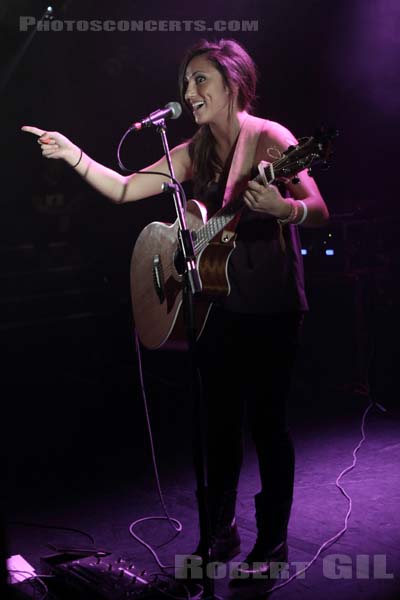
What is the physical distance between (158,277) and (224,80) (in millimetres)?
873

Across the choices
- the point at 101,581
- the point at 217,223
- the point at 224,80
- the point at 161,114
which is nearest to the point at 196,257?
the point at 217,223

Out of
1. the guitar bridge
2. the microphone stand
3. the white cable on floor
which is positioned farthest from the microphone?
the white cable on floor

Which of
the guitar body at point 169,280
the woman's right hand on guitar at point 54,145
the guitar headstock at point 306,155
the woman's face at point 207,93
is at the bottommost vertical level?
the guitar body at point 169,280

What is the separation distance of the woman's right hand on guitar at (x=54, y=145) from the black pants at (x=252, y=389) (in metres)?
0.90

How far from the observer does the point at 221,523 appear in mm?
3428

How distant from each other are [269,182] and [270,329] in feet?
1.99

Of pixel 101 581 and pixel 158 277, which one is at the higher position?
pixel 158 277

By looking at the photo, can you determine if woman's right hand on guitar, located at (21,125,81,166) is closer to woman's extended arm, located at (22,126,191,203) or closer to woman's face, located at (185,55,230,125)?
woman's extended arm, located at (22,126,191,203)

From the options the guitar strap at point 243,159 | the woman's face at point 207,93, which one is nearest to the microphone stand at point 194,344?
the guitar strap at point 243,159

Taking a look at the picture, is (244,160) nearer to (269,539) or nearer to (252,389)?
(252,389)

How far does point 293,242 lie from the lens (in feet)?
10.7

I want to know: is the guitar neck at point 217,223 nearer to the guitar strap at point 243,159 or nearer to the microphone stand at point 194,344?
the guitar strap at point 243,159

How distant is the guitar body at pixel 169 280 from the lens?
3164mm

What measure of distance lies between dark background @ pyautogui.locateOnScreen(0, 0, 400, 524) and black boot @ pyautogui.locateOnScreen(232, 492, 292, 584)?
62.8 inches
